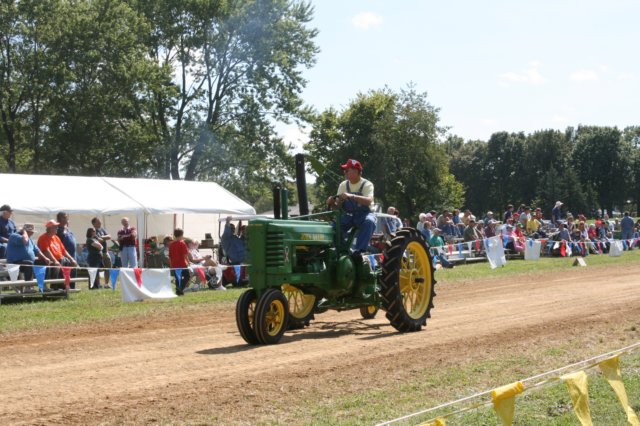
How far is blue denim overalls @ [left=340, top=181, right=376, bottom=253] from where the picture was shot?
10.1m

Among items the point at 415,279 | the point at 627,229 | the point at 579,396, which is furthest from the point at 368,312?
the point at 627,229

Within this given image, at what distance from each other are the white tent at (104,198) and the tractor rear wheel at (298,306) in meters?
12.5

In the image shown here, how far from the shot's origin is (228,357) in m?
8.22

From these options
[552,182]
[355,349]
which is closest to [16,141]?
[355,349]

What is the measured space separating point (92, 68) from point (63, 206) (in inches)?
911

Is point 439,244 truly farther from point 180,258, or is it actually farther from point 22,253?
point 22,253

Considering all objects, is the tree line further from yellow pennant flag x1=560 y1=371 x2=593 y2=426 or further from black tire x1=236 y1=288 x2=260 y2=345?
yellow pennant flag x1=560 y1=371 x2=593 y2=426

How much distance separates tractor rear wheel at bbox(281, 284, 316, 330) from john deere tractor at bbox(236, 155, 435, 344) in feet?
0.04

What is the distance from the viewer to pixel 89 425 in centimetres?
559

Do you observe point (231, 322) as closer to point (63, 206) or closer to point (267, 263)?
point (267, 263)

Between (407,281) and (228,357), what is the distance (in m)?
3.11

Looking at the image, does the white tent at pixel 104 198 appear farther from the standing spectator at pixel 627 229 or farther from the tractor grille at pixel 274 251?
the standing spectator at pixel 627 229

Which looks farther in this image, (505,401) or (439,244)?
(439,244)

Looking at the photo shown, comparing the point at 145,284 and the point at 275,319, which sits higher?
the point at 145,284
